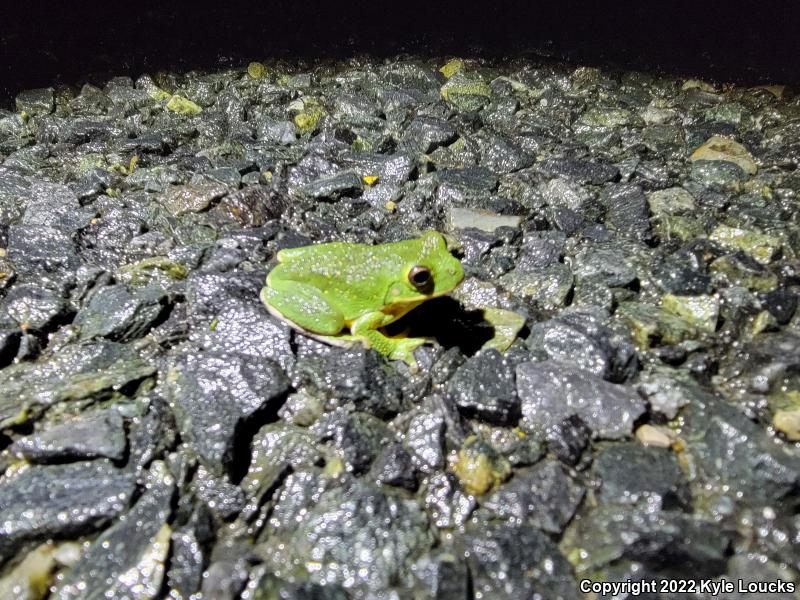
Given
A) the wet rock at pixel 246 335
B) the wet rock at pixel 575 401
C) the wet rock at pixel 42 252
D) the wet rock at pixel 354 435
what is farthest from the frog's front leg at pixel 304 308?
the wet rock at pixel 42 252

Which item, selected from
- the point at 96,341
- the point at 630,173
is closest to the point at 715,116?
the point at 630,173

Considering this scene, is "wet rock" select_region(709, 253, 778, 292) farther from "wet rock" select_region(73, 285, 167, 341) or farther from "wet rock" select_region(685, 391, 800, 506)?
"wet rock" select_region(73, 285, 167, 341)

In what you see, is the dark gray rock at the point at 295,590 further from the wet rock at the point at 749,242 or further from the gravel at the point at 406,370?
the wet rock at the point at 749,242

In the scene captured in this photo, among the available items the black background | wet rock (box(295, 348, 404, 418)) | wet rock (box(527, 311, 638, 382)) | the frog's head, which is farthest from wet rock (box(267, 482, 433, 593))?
the black background

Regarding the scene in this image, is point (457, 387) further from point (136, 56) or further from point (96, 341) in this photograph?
point (136, 56)

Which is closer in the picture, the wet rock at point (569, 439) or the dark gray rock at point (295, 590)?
the dark gray rock at point (295, 590)
